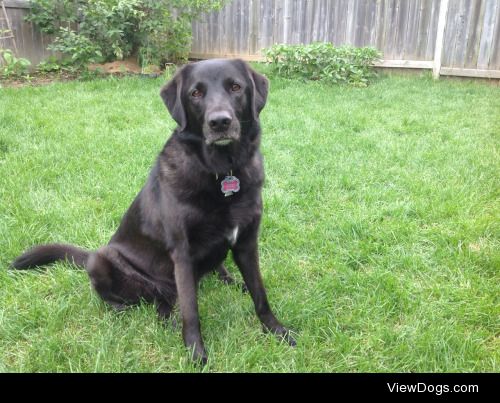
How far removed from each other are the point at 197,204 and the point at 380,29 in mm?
7426

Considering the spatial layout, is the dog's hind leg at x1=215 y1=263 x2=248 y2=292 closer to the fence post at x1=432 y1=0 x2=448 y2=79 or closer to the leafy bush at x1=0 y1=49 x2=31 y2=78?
the leafy bush at x1=0 y1=49 x2=31 y2=78

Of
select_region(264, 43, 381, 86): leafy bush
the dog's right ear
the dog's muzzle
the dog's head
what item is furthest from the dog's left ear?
select_region(264, 43, 381, 86): leafy bush

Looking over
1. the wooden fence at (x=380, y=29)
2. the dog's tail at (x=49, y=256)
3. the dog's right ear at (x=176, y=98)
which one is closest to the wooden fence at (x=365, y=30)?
the wooden fence at (x=380, y=29)

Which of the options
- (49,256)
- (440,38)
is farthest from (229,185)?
(440,38)

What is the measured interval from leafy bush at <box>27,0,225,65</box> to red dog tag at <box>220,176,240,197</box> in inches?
234

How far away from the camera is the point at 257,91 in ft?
6.79

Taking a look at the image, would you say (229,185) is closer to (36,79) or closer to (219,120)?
(219,120)

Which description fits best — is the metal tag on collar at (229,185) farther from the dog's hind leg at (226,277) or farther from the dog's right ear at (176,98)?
the dog's hind leg at (226,277)

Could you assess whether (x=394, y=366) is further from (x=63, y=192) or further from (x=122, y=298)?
(x=63, y=192)

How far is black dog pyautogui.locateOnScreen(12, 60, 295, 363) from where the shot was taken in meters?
1.88

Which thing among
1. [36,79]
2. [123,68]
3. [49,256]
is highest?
[123,68]

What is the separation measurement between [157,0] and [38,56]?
2.29m

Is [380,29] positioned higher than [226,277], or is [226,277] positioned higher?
[380,29]

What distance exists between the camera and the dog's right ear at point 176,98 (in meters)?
1.99
